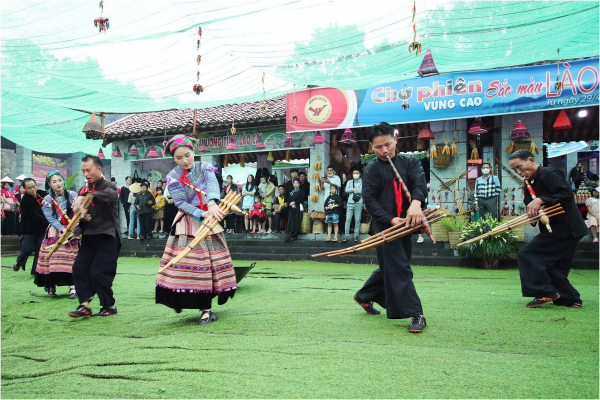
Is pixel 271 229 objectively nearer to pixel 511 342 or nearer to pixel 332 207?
pixel 332 207

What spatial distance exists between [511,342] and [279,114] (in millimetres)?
11981

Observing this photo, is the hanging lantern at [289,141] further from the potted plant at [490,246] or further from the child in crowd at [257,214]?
the potted plant at [490,246]

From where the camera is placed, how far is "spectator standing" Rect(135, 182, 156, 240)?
14.2m

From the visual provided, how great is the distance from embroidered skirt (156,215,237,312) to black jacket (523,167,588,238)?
331 cm

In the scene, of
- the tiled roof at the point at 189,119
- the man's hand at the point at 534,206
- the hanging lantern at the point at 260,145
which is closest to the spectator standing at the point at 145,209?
the tiled roof at the point at 189,119

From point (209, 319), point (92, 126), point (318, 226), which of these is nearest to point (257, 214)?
point (318, 226)

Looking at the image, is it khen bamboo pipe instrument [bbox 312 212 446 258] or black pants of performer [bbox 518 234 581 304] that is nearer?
khen bamboo pipe instrument [bbox 312 212 446 258]

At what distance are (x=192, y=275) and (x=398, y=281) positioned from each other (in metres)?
1.81

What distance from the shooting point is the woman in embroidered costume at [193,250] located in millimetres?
4211

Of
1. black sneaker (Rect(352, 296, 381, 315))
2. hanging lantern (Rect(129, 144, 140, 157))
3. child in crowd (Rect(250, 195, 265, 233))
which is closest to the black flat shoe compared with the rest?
black sneaker (Rect(352, 296, 381, 315))

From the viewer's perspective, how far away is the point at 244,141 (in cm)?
1595

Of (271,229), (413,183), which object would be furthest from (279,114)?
(413,183)

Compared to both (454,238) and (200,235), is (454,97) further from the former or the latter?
(200,235)

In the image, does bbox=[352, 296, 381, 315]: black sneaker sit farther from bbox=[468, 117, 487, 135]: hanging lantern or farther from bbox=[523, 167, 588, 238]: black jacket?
bbox=[468, 117, 487, 135]: hanging lantern
